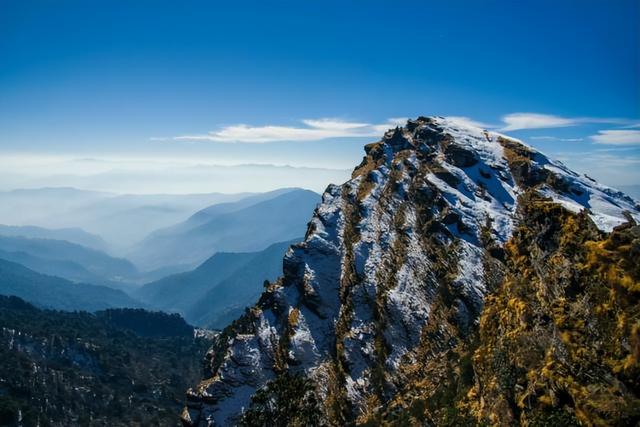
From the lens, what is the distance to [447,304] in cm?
10669

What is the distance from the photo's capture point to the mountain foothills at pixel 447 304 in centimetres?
4775

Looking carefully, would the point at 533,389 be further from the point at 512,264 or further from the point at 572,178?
the point at 572,178

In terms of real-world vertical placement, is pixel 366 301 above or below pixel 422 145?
below

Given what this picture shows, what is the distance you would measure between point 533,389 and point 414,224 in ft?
268

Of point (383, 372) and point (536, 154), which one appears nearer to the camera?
point (383, 372)

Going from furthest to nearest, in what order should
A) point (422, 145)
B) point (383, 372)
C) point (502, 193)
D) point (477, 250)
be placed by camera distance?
point (422, 145) → point (502, 193) → point (477, 250) → point (383, 372)

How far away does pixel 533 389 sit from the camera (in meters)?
50.7

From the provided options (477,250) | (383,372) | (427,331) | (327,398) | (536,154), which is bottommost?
(327,398)

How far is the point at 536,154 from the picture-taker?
440ft

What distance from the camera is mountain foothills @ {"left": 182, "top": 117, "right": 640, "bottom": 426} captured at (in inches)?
1880

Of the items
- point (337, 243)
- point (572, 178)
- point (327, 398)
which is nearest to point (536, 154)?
point (572, 178)

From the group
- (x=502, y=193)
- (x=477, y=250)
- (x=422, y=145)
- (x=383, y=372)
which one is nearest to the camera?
(x=383, y=372)

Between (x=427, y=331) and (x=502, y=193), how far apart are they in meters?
51.0

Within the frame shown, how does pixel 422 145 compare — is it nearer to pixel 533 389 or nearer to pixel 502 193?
pixel 502 193
